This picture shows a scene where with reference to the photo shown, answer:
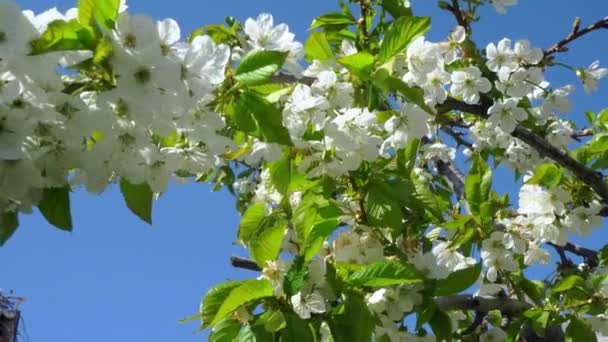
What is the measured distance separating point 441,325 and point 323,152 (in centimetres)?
66

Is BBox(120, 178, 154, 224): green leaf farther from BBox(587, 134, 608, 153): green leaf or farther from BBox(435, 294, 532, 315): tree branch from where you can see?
BBox(587, 134, 608, 153): green leaf

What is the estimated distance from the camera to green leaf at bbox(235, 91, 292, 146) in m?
1.73

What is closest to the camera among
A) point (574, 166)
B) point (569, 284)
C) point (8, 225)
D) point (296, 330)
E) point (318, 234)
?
point (8, 225)

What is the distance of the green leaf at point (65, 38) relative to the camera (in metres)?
1.36

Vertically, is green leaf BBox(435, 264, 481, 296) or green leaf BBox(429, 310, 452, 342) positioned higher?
green leaf BBox(435, 264, 481, 296)

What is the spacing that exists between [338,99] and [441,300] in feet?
2.73

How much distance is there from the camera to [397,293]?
2.10m

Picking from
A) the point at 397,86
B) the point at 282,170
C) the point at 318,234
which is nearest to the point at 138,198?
the point at 282,170

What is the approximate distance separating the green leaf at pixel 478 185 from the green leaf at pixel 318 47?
654 mm

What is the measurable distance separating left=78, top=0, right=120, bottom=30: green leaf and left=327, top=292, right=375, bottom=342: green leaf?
3.02ft

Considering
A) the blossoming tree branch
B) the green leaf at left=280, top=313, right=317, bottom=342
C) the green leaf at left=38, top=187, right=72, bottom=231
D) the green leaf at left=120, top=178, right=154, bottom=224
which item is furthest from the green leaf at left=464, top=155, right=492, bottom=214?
the green leaf at left=38, top=187, right=72, bottom=231

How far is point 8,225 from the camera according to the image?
1558mm

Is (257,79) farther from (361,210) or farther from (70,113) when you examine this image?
(361,210)

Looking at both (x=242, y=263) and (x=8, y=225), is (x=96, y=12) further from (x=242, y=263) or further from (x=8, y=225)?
(x=242, y=263)
